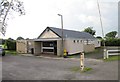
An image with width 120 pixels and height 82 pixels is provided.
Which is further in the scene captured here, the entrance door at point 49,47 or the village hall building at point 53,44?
the entrance door at point 49,47

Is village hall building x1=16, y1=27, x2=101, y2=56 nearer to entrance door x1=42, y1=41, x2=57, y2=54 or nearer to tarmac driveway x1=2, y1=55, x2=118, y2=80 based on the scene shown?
entrance door x1=42, y1=41, x2=57, y2=54

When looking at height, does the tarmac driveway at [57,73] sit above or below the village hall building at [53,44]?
below

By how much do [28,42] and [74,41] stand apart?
8834 mm

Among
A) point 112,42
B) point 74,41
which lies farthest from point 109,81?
point 112,42

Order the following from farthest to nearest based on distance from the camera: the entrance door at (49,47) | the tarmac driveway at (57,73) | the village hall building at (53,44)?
the entrance door at (49,47) → the village hall building at (53,44) → the tarmac driveway at (57,73)

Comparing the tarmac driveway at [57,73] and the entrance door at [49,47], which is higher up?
the entrance door at [49,47]

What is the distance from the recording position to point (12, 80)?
10.4 m

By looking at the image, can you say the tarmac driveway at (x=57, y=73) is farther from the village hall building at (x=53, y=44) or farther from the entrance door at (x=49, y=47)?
the entrance door at (x=49, y=47)

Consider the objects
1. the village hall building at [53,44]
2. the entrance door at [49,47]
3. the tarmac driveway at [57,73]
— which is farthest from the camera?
the entrance door at [49,47]

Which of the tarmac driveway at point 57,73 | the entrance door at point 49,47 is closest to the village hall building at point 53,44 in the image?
the entrance door at point 49,47

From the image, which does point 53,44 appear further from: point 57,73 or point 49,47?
point 57,73

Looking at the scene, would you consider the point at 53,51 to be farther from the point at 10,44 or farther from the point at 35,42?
the point at 10,44

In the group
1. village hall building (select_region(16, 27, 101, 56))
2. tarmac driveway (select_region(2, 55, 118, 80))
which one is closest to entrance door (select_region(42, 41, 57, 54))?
village hall building (select_region(16, 27, 101, 56))

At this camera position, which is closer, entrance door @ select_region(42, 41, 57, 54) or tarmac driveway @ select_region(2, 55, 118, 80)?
tarmac driveway @ select_region(2, 55, 118, 80)
